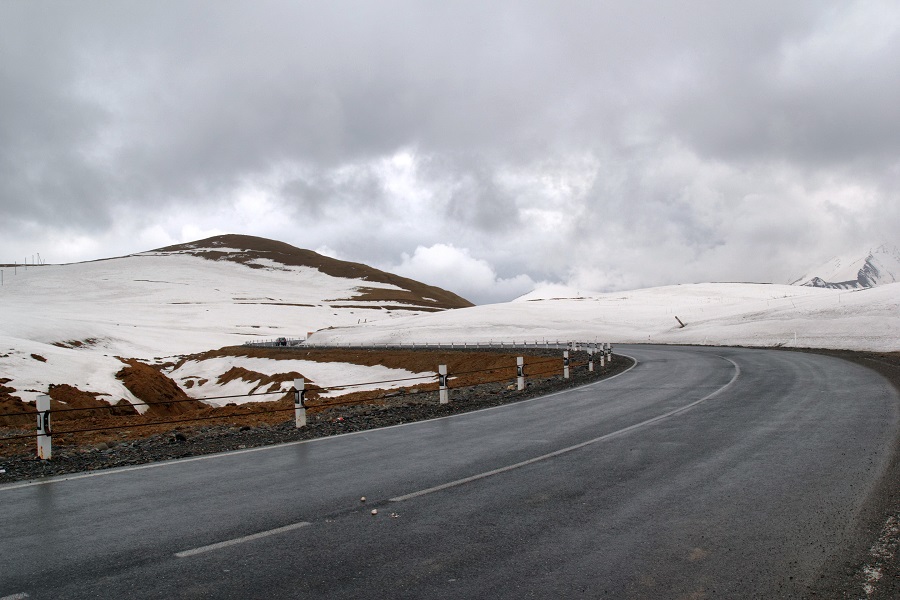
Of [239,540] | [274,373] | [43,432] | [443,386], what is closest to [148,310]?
[274,373]

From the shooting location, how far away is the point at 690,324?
66562 mm

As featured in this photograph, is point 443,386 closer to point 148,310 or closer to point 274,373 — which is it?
point 274,373

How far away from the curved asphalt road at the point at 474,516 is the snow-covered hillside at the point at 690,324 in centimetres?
3745

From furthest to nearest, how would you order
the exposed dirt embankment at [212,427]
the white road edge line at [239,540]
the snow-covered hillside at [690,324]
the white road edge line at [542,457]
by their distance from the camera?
the snow-covered hillside at [690,324], the exposed dirt embankment at [212,427], the white road edge line at [542,457], the white road edge line at [239,540]

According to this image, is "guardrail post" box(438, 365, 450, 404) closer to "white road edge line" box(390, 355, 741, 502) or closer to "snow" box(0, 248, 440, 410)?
"white road edge line" box(390, 355, 741, 502)

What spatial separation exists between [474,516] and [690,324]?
6546 cm

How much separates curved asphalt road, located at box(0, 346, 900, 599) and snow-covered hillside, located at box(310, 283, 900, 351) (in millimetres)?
37453

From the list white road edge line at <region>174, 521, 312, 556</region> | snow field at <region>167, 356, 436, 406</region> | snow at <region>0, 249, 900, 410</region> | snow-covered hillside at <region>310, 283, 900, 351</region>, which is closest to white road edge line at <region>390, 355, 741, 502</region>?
white road edge line at <region>174, 521, 312, 556</region>

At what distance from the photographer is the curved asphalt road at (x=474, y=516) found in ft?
15.7

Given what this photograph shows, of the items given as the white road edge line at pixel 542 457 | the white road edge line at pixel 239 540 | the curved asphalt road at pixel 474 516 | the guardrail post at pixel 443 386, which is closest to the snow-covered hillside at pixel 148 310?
the guardrail post at pixel 443 386

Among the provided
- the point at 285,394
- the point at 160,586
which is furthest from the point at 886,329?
the point at 160,586

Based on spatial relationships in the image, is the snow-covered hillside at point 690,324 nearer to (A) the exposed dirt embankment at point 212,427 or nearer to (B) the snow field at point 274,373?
(B) the snow field at point 274,373

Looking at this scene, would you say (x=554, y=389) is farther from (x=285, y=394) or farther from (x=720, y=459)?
(x=285, y=394)

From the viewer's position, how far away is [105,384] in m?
28.4
